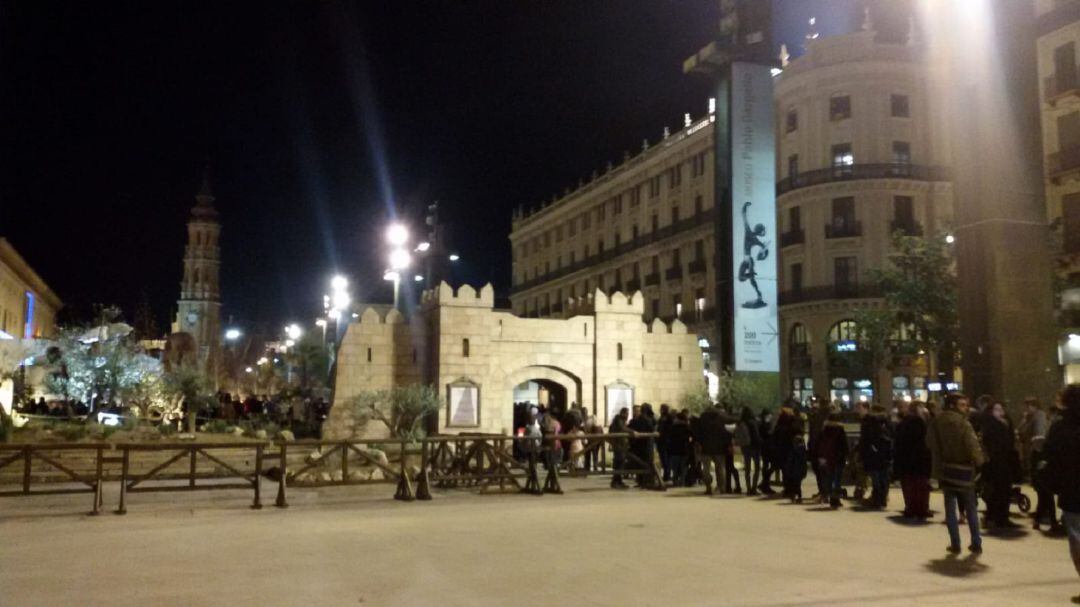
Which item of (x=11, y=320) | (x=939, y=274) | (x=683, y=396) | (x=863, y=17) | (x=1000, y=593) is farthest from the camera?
(x=11, y=320)

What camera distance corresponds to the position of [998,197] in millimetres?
14070

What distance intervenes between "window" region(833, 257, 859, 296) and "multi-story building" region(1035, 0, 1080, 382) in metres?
10.2

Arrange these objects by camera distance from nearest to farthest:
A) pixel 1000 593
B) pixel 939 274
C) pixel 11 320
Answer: pixel 1000 593, pixel 939 274, pixel 11 320

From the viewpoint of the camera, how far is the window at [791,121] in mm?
41594

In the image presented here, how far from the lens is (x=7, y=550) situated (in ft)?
29.2

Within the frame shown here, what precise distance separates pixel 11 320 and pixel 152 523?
49185 mm

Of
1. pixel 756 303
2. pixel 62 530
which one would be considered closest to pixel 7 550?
pixel 62 530

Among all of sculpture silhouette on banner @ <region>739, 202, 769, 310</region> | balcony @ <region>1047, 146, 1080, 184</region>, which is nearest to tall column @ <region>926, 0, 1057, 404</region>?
sculpture silhouette on banner @ <region>739, 202, 769, 310</region>

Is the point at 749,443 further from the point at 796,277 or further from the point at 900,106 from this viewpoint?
the point at 900,106

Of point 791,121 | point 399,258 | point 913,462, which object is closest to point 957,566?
point 913,462

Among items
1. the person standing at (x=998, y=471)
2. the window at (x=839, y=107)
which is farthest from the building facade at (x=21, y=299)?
the person standing at (x=998, y=471)

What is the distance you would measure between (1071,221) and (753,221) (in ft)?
47.9

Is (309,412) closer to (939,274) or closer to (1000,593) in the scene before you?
(939,274)

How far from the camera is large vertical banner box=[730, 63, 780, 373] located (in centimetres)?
2181
